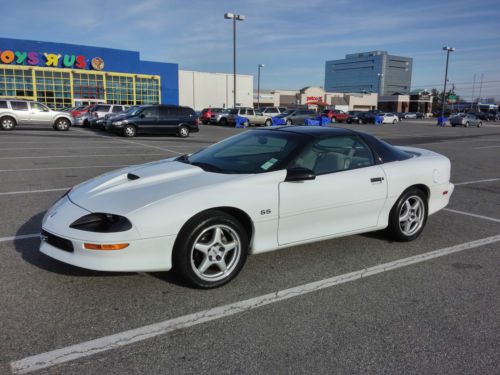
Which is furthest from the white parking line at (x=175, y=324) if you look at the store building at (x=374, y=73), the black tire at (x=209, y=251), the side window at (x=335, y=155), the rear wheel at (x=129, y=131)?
the store building at (x=374, y=73)

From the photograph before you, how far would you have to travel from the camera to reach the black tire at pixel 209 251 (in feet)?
11.2

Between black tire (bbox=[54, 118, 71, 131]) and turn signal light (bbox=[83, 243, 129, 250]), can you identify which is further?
black tire (bbox=[54, 118, 71, 131])

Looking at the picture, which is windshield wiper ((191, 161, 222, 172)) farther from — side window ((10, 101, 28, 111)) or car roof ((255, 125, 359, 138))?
side window ((10, 101, 28, 111))

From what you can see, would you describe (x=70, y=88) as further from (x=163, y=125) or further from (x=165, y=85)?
(x=163, y=125)

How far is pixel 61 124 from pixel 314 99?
81.8 metres

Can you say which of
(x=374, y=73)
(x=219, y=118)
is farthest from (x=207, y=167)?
(x=374, y=73)

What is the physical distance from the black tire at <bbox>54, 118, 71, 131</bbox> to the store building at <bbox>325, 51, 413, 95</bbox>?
460ft

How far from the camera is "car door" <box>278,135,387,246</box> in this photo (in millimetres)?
3934

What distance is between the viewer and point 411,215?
4.99 m

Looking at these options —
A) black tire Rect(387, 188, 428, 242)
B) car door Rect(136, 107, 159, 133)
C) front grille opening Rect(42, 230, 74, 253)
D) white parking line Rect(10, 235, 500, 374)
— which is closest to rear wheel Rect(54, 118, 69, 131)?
car door Rect(136, 107, 159, 133)

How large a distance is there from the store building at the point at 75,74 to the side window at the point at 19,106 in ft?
79.6

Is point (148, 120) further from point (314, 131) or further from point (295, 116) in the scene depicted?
point (314, 131)

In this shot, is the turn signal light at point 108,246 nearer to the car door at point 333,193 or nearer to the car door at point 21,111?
the car door at point 333,193

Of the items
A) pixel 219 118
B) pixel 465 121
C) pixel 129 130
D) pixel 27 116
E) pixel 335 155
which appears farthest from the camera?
pixel 465 121
